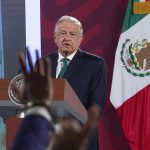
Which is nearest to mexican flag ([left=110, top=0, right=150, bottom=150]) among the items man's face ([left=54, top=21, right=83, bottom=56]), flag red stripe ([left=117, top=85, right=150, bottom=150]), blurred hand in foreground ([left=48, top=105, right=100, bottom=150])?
flag red stripe ([left=117, top=85, right=150, bottom=150])

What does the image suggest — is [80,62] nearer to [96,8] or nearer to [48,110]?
[48,110]

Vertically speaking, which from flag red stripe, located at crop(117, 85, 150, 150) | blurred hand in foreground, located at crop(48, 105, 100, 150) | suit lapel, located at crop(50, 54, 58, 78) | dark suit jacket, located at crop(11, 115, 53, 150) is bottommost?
flag red stripe, located at crop(117, 85, 150, 150)

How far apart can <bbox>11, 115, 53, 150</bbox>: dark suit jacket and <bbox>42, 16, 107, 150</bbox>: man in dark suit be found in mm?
1436

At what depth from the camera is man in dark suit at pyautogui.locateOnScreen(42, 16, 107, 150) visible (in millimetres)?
2146

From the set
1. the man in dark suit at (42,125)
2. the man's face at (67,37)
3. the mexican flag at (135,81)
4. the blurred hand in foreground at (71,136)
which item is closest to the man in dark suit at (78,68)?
the man's face at (67,37)

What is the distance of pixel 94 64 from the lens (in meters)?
2.29

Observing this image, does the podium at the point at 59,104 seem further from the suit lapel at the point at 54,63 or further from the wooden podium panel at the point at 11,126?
the suit lapel at the point at 54,63

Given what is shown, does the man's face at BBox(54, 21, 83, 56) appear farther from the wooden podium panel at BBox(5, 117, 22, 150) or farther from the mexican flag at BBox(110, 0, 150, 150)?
the mexican flag at BBox(110, 0, 150, 150)

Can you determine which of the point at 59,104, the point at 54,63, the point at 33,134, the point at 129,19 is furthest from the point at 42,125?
the point at 129,19

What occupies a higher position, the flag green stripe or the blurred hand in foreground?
the blurred hand in foreground

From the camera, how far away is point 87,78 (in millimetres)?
2207

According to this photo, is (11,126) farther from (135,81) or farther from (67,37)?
(135,81)

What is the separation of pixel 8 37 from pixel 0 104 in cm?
685

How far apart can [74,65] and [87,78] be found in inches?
3.6
